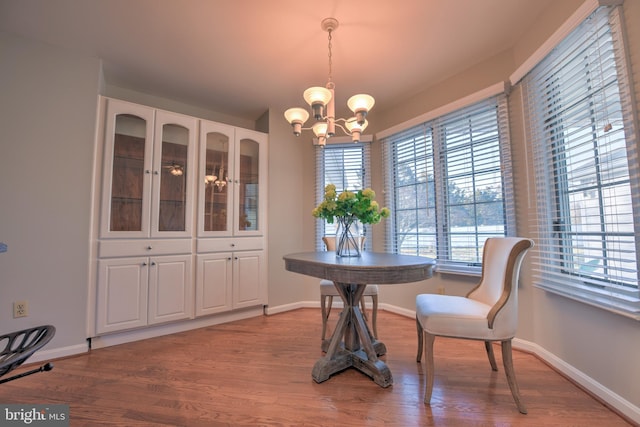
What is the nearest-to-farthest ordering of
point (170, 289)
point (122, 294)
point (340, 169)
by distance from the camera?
point (122, 294)
point (170, 289)
point (340, 169)

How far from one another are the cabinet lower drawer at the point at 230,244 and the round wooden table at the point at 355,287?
1.30m

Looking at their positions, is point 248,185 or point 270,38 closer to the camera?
point 270,38

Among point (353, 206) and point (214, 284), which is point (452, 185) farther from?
point (214, 284)

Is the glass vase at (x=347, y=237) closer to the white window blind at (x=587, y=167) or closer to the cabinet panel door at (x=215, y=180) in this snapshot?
the white window blind at (x=587, y=167)

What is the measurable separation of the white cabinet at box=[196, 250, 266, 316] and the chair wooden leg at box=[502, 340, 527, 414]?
7.78 ft

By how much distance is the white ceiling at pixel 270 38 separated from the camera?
1.88m

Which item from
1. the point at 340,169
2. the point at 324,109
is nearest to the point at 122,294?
the point at 324,109

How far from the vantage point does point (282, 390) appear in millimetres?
1658

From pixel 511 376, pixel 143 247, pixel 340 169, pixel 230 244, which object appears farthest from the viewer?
pixel 340 169

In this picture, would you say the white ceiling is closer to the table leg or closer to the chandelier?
the chandelier

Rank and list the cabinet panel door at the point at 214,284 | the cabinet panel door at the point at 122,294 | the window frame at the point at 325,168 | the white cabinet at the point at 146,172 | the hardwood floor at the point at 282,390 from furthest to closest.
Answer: the window frame at the point at 325,168 → the cabinet panel door at the point at 214,284 → the white cabinet at the point at 146,172 → the cabinet panel door at the point at 122,294 → the hardwood floor at the point at 282,390

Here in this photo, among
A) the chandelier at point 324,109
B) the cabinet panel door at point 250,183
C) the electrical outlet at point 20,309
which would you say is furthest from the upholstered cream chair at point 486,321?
the electrical outlet at point 20,309

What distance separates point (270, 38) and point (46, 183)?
2075 mm

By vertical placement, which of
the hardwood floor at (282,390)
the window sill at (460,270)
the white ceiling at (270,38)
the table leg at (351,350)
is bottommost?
the hardwood floor at (282,390)
